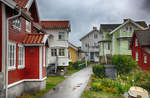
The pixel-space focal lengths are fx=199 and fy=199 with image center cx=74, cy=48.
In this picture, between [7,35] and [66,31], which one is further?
[66,31]

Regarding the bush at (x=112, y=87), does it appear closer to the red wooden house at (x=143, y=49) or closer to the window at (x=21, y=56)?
the window at (x=21, y=56)

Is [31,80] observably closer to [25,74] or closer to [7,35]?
[25,74]

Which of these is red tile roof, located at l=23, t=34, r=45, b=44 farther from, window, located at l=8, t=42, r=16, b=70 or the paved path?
the paved path

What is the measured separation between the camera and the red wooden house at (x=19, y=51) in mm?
9617

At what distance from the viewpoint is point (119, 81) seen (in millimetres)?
14797

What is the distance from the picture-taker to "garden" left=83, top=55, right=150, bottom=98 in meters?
12.3

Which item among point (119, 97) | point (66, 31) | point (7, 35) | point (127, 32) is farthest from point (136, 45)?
point (7, 35)

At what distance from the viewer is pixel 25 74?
13.2 meters

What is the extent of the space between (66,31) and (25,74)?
1617 cm

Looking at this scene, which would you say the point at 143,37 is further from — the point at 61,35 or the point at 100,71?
the point at 61,35

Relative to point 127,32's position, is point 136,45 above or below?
below

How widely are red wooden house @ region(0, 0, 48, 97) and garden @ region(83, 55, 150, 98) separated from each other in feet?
12.3

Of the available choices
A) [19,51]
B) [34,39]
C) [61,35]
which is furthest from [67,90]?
[61,35]

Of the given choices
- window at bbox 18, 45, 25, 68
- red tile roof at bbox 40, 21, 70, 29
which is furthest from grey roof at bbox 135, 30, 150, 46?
window at bbox 18, 45, 25, 68
